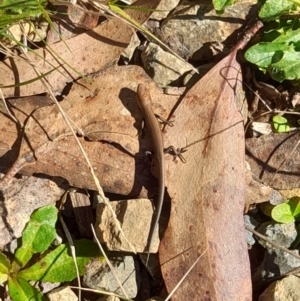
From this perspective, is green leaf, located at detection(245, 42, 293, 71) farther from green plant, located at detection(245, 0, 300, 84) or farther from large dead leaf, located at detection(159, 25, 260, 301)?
large dead leaf, located at detection(159, 25, 260, 301)

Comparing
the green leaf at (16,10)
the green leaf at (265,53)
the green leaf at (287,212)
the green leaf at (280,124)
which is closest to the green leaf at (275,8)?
the green leaf at (265,53)

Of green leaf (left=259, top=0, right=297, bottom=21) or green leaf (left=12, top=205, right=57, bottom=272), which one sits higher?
green leaf (left=259, top=0, right=297, bottom=21)

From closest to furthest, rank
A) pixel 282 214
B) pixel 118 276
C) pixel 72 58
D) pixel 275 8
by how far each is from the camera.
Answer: pixel 118 276
pixel 282 214
pixel 275 8
pixel 72 58

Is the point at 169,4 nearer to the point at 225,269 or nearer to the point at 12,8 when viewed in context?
the point at 12,8

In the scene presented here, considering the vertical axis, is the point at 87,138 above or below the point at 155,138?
above

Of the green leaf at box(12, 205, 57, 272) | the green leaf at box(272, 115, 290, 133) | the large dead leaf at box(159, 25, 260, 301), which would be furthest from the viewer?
the green leaf at box(272, 115, 290, 133)

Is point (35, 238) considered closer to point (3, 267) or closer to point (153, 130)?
point (3, 267)

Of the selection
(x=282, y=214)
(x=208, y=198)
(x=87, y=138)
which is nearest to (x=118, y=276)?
(x=208, y=198)

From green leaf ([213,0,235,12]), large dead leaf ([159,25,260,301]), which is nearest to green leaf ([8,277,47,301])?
large dead leaf ([159,25,260,301])
